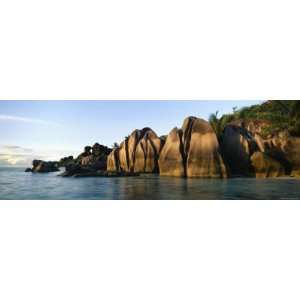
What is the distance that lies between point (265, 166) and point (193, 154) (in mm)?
1230

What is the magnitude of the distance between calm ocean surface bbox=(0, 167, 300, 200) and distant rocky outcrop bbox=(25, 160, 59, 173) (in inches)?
3.5

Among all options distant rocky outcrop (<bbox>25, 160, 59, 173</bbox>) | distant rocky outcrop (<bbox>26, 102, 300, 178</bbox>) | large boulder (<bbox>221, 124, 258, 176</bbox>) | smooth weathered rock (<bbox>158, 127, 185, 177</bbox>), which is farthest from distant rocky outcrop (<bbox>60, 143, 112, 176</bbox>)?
large boulder (<bbox>221, 124, 258, 176</bbox>)

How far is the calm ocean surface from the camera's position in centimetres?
589

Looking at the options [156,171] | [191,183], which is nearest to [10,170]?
[156,171]

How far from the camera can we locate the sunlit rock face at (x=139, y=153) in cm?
621

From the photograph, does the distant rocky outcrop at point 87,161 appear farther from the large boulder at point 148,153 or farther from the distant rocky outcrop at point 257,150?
the distant rocky outcrop at point 257,150

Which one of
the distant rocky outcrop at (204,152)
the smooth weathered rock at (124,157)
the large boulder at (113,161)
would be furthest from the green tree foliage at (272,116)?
the large boulder at (113,161)

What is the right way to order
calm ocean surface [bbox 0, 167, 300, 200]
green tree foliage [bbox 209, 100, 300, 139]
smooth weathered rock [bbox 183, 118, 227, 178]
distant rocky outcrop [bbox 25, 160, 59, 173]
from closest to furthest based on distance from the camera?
calm ocean surface [bbox 0, 167, 300, 200] < green tree foliage [bbox 209, 100, 300, 139] < distant rocky outcrop [bbox 25, 160, 59, 173] < smooth weathered rock [bbox 183, 118, 227, 178]

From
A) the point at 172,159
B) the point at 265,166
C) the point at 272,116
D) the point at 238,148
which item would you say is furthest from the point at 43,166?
the point at 272,116

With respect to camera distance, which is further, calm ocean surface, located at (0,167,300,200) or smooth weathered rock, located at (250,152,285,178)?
smooth weathered rock, located at (250,152,285,178)

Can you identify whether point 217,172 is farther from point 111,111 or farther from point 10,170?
point 10,170

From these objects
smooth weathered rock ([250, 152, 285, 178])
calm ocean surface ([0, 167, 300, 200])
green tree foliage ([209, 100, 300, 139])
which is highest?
green tree foliage ([209, 100, 300, 139])

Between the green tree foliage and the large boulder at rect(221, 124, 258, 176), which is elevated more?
the green tree foliage

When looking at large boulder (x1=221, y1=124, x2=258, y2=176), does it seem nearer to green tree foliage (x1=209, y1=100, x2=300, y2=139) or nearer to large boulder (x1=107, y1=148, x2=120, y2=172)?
green tree foliage (x1=209, y1=100, x2=300, y2=139)
